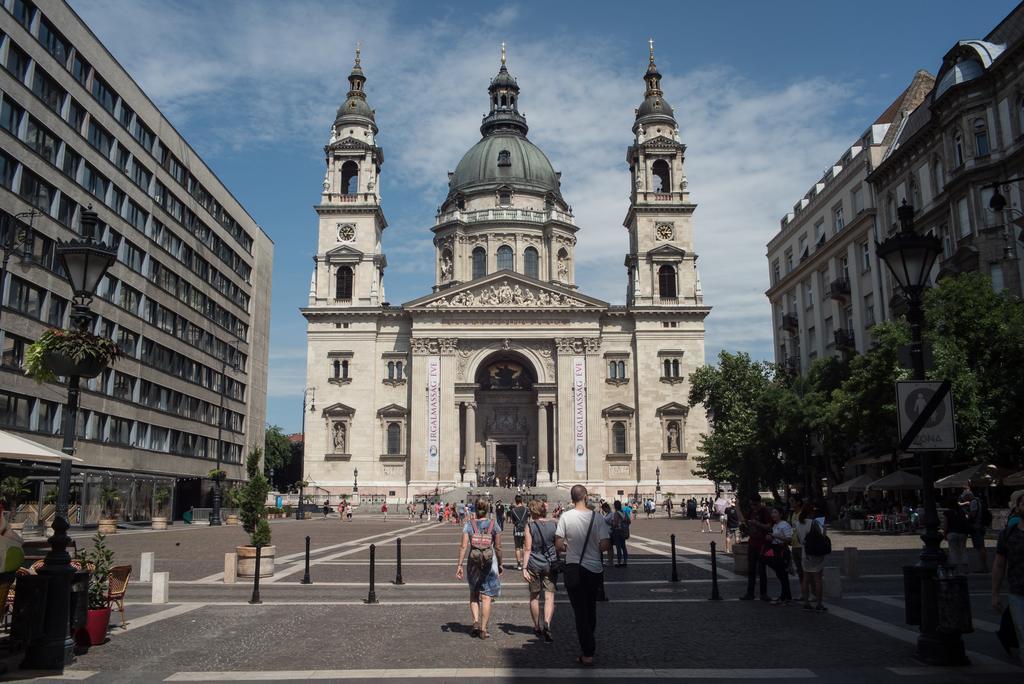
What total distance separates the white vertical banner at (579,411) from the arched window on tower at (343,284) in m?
20.0

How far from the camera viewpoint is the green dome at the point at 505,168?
283 feet

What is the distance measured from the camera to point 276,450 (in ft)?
386

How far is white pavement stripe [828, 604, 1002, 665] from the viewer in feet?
33.2

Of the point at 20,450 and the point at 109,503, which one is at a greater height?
the point at 20,450

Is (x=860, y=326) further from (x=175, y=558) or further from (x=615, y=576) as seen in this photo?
(x=175, y=558)

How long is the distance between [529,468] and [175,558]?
50.5 meters

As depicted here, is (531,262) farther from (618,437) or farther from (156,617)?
(156,617)

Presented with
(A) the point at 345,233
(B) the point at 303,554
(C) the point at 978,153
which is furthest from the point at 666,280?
(B) the point at 303,554

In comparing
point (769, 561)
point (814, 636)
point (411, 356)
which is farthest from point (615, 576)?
point (411, 356)

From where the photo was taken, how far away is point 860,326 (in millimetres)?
49031

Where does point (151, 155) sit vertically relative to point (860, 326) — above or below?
above

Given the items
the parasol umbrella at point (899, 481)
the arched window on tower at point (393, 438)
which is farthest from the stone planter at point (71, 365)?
the arched window on tower at point (393, 438)

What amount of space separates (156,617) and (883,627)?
36.3 ft

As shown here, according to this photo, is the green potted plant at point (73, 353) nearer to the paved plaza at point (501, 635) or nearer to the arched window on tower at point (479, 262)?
the paved plaza at point (501, 635)
